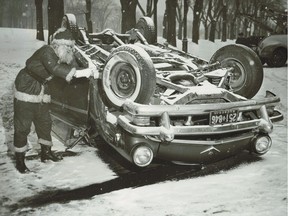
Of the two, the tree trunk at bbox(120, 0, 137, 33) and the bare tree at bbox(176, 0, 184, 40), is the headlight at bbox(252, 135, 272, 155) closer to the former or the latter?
the bare tree at bbox(176, 0, 184, 40)

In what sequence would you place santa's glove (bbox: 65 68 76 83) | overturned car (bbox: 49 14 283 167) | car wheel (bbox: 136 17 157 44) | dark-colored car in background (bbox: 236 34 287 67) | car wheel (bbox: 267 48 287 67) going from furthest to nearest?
car wheel (bbox: 267 48 287 67) → dark-colored car in background (bbox: 236 34 287 67) → car wheel (bbox: 136 17 157 44) → overturned car (bbox: 49 14 283 167) → santa's glove (bbox: 65 68 76 83)

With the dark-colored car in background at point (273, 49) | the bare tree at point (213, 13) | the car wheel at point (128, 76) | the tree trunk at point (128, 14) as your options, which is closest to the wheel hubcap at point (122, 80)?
the car wheel at point (128, 76)

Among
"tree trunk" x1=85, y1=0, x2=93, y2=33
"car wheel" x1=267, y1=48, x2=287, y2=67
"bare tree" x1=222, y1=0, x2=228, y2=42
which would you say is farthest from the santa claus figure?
"car wheel" x1=267, y1=48, x2=287, y2=67

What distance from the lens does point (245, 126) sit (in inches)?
117

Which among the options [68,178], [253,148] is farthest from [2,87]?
[253,148]

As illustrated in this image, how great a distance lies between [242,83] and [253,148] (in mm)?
680

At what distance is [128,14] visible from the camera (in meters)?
2.90

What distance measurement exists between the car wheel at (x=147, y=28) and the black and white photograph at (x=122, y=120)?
0.04 feet

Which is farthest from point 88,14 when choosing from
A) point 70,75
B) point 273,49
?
point 273,49

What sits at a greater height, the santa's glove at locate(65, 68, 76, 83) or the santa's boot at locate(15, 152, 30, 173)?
the santa's glove at locate(65, 68, 76, 83)

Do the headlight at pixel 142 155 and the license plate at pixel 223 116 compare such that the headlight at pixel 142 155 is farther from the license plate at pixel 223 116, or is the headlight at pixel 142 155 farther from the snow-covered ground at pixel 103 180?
the license plate at pixel 223 116

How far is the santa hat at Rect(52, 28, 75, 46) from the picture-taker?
8.13 feet

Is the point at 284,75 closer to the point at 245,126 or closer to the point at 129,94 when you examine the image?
the point at 245,126

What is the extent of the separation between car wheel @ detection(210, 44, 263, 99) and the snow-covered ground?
88cm
